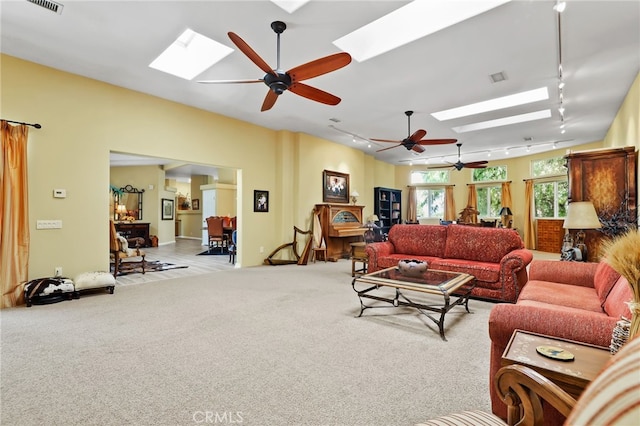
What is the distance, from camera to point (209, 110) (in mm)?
5848

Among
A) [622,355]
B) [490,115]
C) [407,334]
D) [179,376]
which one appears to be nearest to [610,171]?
[490,115]

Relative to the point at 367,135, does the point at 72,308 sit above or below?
below

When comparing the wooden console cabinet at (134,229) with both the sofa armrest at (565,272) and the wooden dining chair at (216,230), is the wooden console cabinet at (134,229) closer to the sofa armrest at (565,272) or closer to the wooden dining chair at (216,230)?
the wooden dining chair at (216,230)

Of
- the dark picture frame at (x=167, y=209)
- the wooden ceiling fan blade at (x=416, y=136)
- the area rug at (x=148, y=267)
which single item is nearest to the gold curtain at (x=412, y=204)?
the wooden ceiling fan blade at (x=416, y=136)

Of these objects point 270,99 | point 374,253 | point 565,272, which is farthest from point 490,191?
point 270,99

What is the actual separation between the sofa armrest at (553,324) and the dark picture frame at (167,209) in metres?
11.4

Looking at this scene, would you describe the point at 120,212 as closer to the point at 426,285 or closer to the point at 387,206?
the point at 387,206

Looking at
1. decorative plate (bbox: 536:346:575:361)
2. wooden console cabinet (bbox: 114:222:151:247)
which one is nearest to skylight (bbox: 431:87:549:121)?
decorative plate (bbox: 536:346:575:361)

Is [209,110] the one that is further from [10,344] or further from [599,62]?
[599,62]

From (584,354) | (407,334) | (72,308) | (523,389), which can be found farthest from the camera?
(72,308)

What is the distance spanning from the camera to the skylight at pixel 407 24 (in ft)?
9.78

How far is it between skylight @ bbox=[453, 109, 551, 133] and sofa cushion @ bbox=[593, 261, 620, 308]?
4385mm

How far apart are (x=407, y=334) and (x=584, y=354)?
5.57ft

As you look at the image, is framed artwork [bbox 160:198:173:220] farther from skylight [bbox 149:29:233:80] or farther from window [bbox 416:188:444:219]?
window [bbox 416:188:444:219]
